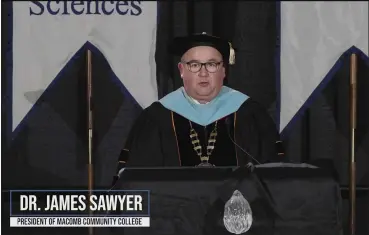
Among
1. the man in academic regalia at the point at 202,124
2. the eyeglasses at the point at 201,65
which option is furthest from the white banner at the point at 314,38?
the eyeglasses at the point at 201,65

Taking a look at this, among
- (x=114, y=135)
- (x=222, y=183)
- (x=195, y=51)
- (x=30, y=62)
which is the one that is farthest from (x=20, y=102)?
(x=222, y=183)

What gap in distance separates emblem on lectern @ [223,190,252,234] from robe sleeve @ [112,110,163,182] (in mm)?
625

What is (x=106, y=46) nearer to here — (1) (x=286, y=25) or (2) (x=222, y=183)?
(1) (x=286, y=25)

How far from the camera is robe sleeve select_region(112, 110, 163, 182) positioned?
6.35 ft

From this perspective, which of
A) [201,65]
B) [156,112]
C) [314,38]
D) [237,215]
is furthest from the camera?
[314,38]

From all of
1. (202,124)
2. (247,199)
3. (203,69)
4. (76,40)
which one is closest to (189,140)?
(202,124)

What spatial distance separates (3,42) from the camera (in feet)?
8.09

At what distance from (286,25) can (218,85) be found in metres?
0.66

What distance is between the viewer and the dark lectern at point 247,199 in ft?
4.42

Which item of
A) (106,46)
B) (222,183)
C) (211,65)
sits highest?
(106,46)

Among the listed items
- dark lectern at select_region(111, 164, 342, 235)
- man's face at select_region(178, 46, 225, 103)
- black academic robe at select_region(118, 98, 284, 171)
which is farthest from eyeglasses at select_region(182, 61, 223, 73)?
dark lectern at select_region(111, 164, 342, 235)

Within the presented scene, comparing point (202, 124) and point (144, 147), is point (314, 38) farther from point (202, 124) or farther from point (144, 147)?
point (144, 147)

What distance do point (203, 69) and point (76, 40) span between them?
2.62 ft

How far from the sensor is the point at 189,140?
1.99m
